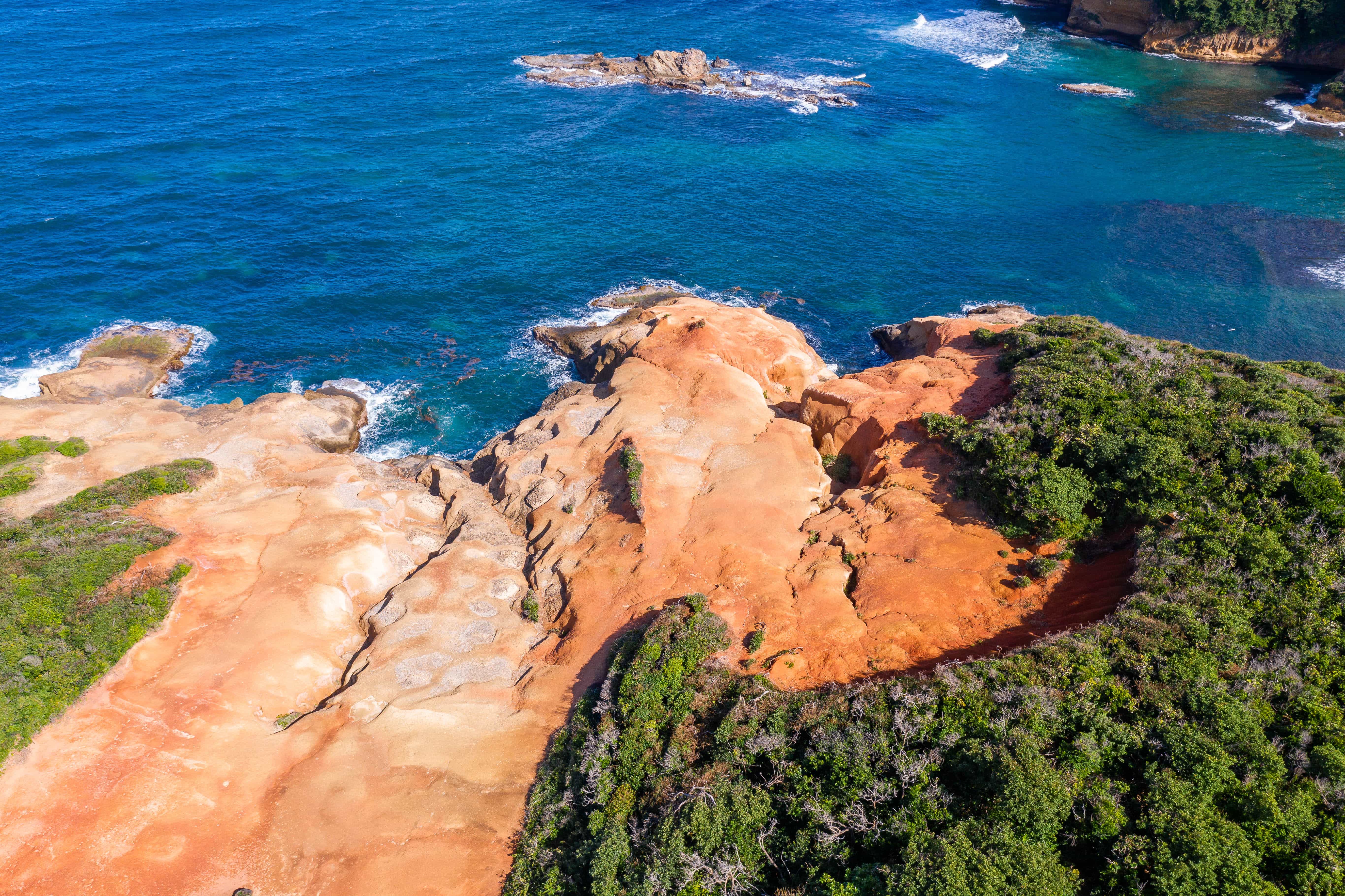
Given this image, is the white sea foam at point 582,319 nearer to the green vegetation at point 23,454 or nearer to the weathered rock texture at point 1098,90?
the green vegetation at point 23,454

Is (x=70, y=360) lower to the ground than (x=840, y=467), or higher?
lower

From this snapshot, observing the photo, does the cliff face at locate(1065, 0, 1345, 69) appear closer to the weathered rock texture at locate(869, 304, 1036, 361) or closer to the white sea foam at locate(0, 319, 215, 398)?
the weathered rock texture at locate(869, 304, 1036, 361)

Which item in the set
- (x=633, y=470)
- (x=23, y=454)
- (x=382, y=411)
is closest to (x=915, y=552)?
(x=633, y=470)

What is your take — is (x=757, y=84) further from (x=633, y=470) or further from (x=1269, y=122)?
(x=633, y=470)

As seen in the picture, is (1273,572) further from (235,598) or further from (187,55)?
(187,55)

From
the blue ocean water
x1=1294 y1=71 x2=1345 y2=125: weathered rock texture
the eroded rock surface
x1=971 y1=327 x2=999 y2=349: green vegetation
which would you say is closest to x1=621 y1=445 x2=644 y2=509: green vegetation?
the eroded rock surface

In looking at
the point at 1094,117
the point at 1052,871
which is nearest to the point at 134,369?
the point at 1052,871
